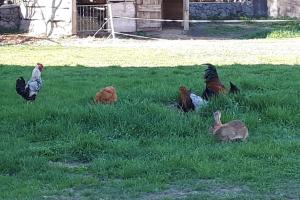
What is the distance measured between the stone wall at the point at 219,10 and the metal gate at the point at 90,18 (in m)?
7.20

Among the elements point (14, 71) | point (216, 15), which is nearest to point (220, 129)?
point (14, 71)

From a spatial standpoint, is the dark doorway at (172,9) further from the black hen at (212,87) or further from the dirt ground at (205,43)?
the black hen at (212,87)

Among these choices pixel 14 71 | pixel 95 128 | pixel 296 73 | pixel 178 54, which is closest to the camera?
pixel 95 128

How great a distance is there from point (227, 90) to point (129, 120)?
218cm

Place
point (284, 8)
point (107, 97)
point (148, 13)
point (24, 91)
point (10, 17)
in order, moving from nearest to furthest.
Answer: point (107, 97) < point (24, 91) < point (10, 17) < point (148, 13) < point (284, 8)

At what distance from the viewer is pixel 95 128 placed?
335 inches

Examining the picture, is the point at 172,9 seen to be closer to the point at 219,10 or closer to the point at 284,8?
the point at 219,10

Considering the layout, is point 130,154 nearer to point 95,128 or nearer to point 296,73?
point 95,128

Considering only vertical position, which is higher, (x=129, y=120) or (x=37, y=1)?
(x=37, y=1)

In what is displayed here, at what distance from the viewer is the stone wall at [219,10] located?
32906mm

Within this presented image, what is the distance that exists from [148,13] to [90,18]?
8.31 feet

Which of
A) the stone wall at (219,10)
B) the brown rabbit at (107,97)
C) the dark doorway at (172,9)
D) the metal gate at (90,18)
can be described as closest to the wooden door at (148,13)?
the metal gate at (90,18)

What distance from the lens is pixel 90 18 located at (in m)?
26.6

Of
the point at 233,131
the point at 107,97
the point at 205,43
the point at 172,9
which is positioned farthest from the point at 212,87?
the point at 172,9
